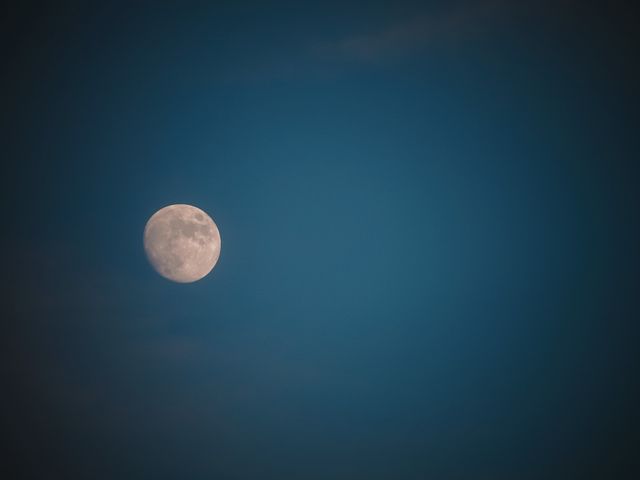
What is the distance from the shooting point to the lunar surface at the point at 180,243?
34.9 feet

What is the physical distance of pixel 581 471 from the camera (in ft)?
54.5

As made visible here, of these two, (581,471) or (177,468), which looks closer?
(581,471)

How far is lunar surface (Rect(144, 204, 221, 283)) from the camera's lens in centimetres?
1064

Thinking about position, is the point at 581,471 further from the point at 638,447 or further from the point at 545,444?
the point at 638,447

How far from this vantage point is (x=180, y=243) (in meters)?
10.8

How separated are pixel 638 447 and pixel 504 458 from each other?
665 centimetres

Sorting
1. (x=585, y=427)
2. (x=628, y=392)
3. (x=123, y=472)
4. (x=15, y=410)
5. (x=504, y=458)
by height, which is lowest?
(x=123, y=472)

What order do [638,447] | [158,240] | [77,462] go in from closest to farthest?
[158,240] → [638,447] → [77,462]

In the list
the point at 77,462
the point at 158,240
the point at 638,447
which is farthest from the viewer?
the point at 77,462

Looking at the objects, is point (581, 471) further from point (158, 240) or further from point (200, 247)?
point (158, 240)

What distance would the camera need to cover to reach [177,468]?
19141mm

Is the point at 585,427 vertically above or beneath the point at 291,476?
above

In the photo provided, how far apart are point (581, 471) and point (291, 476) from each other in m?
16.0

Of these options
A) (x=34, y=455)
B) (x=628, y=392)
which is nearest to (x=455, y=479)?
(x=628, y=392)
